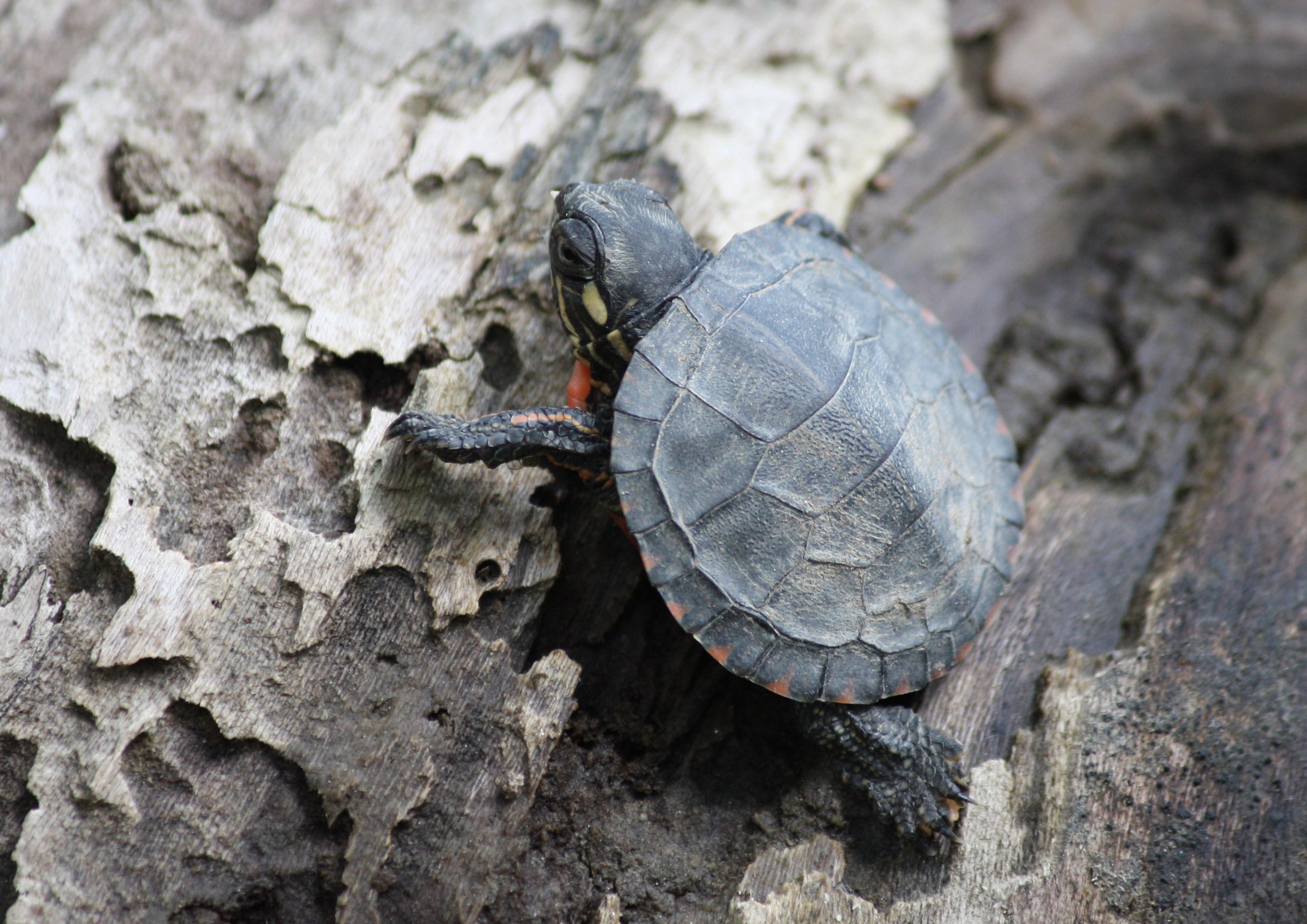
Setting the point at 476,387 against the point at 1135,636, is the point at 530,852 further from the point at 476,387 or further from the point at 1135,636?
the point at 1135,636

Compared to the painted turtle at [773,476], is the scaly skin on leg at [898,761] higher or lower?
lower

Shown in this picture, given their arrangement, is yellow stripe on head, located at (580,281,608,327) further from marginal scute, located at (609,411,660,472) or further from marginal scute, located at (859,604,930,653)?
marginal scute, located at (859,604,930,653)

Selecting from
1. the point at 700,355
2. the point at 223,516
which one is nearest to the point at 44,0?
the point at 223,516

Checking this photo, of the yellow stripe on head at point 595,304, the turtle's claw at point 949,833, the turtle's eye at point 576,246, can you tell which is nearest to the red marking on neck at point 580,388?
the yellow stripe on head at point 595,304

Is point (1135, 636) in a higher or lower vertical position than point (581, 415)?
lower

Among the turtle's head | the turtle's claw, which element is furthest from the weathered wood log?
the turtle's head

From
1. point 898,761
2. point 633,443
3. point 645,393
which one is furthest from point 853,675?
point 645,393

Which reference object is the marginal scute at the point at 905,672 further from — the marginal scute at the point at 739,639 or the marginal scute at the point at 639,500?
the marginal scute at the point at 639,500

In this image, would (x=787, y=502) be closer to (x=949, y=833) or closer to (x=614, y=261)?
(x=614, y=261)

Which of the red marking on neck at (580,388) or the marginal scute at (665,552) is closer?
the marginal scute at (665,552)
